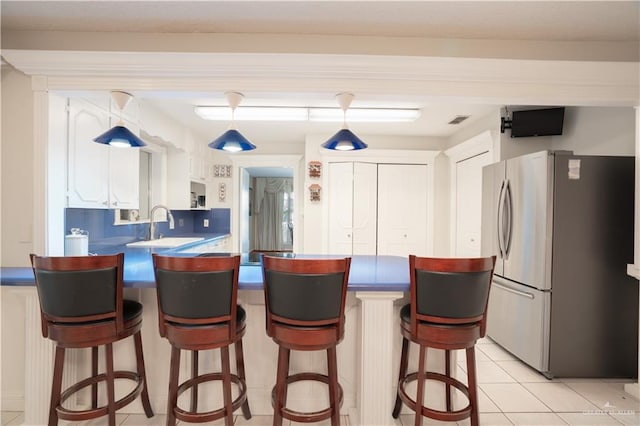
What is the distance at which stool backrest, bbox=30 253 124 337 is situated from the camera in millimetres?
1429

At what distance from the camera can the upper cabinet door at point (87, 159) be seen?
2215 millimetres

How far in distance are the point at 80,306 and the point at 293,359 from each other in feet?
3.80

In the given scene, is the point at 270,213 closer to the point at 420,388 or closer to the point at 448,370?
the point at 448,370

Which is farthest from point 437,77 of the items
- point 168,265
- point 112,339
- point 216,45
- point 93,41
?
point 112,339

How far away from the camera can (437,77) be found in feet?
6.68

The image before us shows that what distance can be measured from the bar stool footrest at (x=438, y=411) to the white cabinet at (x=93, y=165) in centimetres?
255

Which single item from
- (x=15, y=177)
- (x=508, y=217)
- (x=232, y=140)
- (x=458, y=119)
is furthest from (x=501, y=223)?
(x=15, y=177)

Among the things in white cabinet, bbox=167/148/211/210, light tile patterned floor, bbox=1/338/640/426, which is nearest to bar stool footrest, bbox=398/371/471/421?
light tile patterned floor, bbox=1/338/640/426

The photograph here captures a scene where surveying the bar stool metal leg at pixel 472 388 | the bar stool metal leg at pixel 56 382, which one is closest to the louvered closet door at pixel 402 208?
the bar stool metal leg at pixel 472 388

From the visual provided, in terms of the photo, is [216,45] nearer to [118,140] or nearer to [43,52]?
[118,140]

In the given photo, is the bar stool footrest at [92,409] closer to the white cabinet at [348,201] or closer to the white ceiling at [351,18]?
the white ceiling at [351,18]

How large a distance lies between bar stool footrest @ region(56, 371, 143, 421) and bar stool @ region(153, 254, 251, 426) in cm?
30

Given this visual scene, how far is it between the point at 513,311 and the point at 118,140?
3300 millimetres

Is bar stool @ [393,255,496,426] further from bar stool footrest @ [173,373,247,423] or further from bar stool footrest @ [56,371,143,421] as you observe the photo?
bar stool footrest @ [56,371,143,421]
